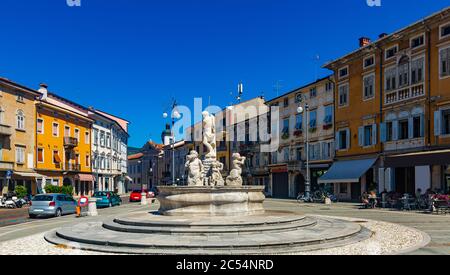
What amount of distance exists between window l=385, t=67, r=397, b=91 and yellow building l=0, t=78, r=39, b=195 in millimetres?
32495

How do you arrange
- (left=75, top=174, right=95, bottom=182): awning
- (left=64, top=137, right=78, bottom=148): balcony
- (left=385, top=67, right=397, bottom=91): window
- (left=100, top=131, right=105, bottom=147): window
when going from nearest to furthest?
(left=385, top=67, right=397, bottom=91): window → (left=64, top=137, right=78, bottom=148): balcony → (left=75, top=174, right=95, bottom=182): awning → (left=100, top=131, right=105, bottom=147): window

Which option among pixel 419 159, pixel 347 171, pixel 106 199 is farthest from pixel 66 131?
pixel 419 159

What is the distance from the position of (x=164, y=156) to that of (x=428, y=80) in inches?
2818

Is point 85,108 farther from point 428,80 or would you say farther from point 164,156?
point 428,80

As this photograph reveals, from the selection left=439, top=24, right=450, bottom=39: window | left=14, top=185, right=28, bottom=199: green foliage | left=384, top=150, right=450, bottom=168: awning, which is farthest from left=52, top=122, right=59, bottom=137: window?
left=439, top=24, right=450, bottom=39: window

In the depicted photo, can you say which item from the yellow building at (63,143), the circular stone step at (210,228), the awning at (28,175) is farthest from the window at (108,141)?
the circular stone step at (210,228)

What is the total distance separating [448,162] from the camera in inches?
969

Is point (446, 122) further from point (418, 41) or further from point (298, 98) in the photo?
point (298, 98)

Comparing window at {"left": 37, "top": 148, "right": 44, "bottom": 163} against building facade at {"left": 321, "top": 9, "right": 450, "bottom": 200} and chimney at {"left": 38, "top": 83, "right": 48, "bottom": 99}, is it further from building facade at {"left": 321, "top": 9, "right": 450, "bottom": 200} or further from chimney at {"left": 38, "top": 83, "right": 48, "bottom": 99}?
building facade at {"left": 321, "top": 9, "right": 450, "bottom": 200}

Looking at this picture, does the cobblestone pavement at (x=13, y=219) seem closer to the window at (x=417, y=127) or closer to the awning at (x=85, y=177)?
the awning at (x=85, y=177)

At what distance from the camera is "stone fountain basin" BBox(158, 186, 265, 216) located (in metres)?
15.5

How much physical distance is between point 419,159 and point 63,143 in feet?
128

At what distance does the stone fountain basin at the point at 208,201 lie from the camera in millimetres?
15531
